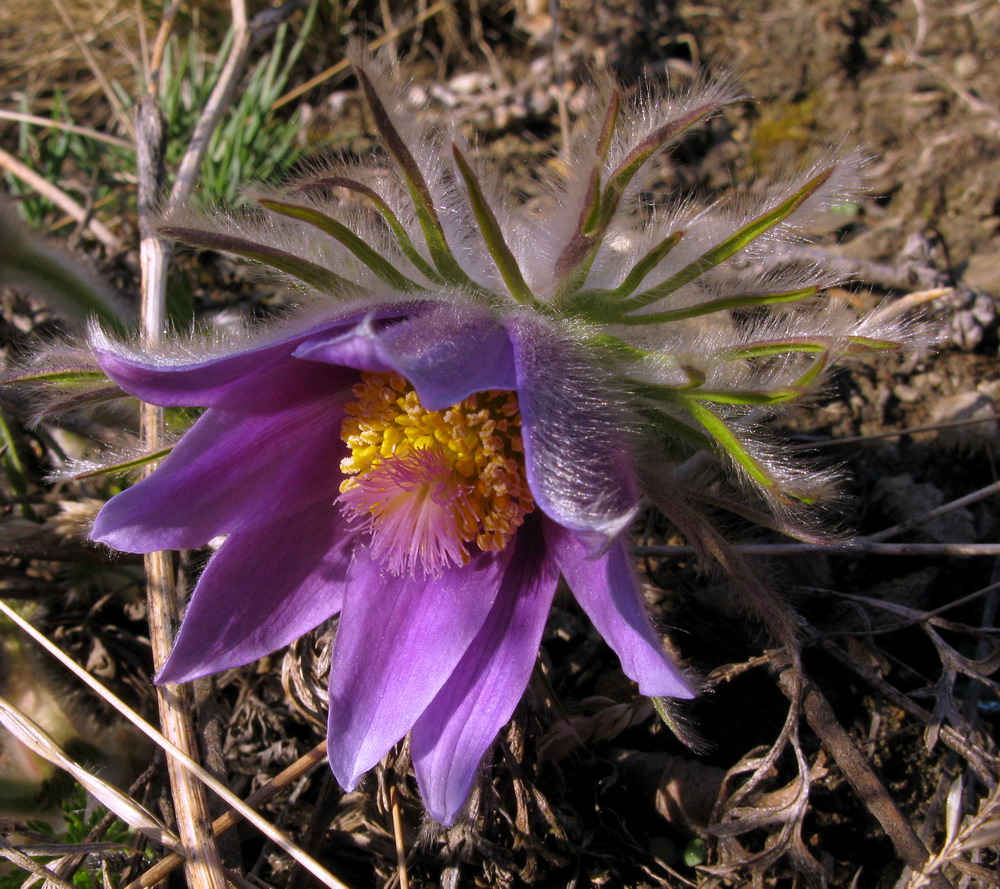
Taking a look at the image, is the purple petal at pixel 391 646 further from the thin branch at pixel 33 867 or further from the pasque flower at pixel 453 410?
the thin branch at pixel 33 867

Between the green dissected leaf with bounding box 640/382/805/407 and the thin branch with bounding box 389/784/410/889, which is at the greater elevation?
the green dissected leaf with bounding box 640/382/805/407

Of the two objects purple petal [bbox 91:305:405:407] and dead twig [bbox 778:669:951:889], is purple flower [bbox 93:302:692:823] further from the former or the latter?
dead twig [bbox 778:669:951:889]

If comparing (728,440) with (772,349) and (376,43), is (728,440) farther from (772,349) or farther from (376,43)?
(376,43)

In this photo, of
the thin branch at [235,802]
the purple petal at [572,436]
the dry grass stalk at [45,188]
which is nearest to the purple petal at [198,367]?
the purple petal at [572,436]

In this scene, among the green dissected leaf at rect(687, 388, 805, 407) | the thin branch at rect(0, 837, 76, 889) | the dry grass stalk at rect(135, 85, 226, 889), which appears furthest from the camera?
the dry grass stalk at rect(135, 85, 226, 889)

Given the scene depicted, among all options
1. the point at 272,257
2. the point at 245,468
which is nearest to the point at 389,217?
the point at 272,257

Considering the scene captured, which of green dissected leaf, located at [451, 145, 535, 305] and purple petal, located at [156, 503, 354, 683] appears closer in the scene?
green dissected leaf, located at [451, 145, 535, 305]

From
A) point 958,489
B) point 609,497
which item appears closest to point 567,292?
point 609,497

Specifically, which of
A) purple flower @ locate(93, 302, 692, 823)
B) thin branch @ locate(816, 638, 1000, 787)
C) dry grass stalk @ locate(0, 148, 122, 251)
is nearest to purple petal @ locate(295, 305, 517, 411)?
purple flower @ locate(93, 302, 692, 823)
